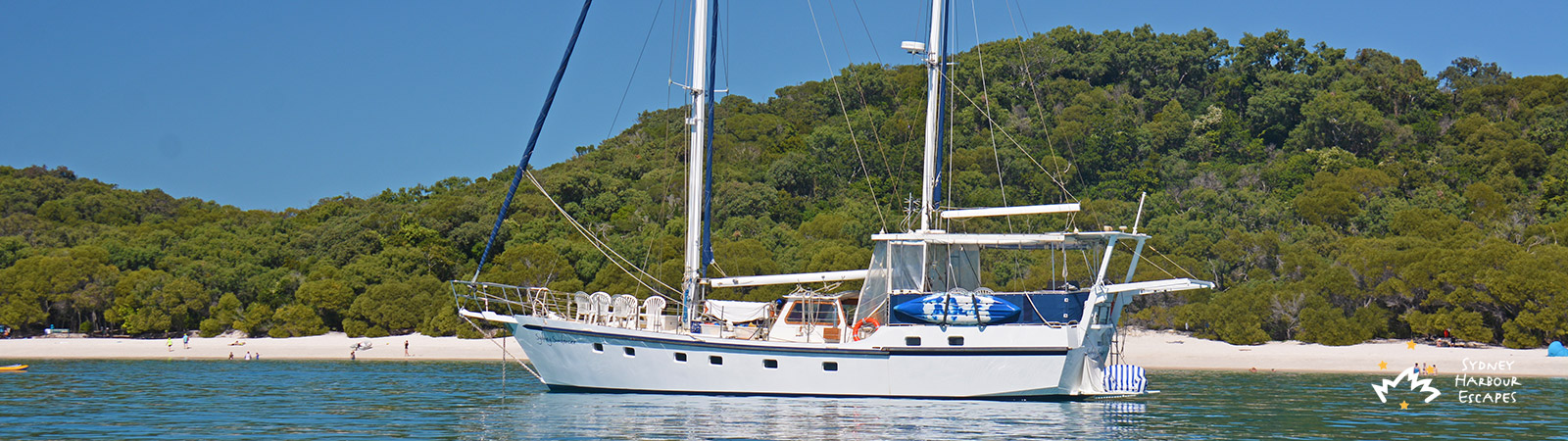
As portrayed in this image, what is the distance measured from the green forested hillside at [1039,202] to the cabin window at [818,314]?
7.49 metres

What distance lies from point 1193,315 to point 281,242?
44.0 metres

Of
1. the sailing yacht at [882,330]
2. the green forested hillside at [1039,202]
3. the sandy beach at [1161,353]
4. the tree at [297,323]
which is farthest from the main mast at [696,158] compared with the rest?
the tree at [297,323]

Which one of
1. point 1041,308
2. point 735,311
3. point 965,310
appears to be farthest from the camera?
point 735,311

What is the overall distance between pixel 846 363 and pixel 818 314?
1688 millimetres

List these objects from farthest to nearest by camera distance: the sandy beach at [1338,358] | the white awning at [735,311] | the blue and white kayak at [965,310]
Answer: the sandy beach at [1338,358] < the white awning at [735,311] < the blue and white kayak at [965,310]

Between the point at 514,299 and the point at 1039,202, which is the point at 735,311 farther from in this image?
the point at 1039,202

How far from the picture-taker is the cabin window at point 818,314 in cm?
2583

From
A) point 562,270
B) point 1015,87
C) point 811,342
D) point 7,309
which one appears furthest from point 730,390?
point 1015,87

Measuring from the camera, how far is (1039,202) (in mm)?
68000

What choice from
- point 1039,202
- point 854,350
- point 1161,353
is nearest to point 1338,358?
point 1161,353

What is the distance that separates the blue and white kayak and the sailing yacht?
0.02 metres

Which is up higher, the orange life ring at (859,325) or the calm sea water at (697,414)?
the orange life ring at (859,325)

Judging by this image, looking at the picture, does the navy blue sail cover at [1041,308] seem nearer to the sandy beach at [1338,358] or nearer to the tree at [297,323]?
the sandy beach at [1338,358]

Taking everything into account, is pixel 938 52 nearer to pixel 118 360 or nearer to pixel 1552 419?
pixel 1552 419
